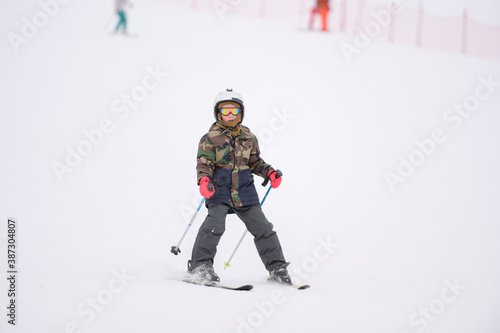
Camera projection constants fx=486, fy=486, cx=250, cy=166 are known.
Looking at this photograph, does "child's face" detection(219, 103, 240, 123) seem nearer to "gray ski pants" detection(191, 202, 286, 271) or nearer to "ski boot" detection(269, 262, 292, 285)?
Result: "gray ski pants" detection(191, 202, 286, 271)

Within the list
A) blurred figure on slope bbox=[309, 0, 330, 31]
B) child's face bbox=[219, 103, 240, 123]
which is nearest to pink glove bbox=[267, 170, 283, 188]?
child's face bbox=[219, 103, 240, 123]

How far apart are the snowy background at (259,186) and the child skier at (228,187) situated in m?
0.37

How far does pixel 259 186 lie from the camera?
807cm

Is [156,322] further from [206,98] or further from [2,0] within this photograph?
[2,0]

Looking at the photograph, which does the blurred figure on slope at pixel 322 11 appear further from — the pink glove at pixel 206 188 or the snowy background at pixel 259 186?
the pink glove at pixel 206 188

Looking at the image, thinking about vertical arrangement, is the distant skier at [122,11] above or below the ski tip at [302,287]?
above

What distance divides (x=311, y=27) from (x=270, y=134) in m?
12.6

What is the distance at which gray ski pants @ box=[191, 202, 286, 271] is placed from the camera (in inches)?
162

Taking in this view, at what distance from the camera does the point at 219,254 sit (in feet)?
17.4

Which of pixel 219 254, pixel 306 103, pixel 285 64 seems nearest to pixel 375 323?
pixel 219 254

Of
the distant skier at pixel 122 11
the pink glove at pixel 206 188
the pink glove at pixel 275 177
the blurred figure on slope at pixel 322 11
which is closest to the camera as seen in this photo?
the pink glove at pixel 206 188

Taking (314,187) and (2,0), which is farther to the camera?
(2,0)

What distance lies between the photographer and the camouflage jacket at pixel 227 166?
4230 millimetres

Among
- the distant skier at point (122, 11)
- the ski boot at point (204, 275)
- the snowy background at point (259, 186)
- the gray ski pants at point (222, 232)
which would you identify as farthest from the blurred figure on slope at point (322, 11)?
the ski boot at point (204, 275)
